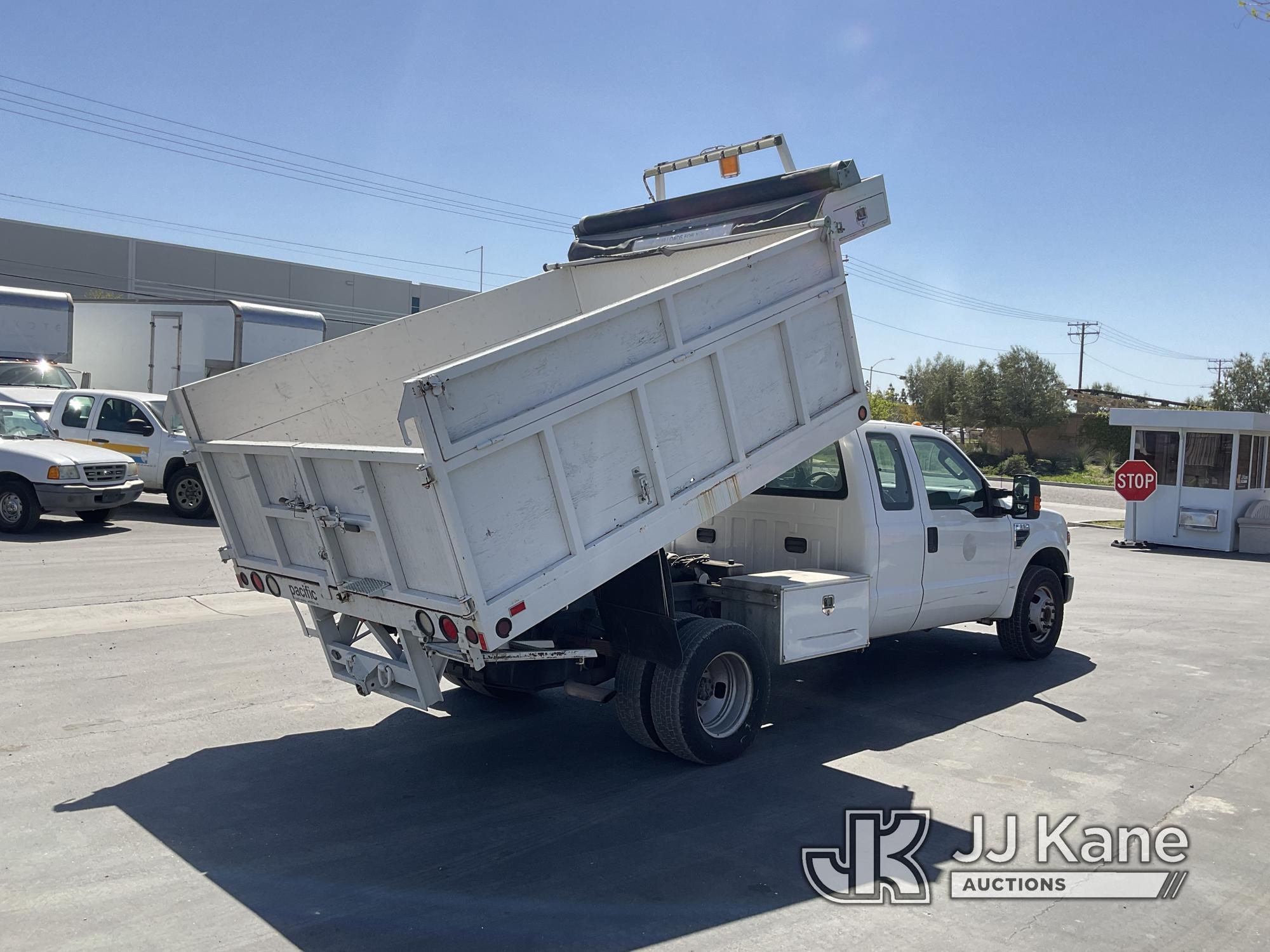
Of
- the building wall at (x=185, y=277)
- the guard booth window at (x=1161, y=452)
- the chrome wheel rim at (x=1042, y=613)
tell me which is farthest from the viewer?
the building wall at (x=185, y=277)

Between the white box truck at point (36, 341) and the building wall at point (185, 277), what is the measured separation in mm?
13047

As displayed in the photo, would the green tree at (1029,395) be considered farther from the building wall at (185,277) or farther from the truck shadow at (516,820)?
the truck shadow at (516,820)

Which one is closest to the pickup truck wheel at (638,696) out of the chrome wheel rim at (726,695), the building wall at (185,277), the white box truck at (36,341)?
the chrome wheel rim at (726,695)

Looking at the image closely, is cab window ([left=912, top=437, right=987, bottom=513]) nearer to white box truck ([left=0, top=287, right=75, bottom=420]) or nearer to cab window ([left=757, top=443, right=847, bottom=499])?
cab window ([left=757, top=443, right=847, bottom=499])

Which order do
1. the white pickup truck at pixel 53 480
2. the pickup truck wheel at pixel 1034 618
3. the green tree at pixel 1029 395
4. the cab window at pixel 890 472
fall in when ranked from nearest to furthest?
Answer: the cab window at pixel 890 472
the pickup truck wheel at pixel 1034 618
the white pickup truck at pixel 53 480
the green tree at pixel 1029 395

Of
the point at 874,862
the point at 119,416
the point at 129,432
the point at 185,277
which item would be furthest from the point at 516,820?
the point at 185,277

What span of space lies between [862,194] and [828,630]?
3.03 m

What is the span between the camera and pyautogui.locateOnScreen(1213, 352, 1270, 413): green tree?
58.4m

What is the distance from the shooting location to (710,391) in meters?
5.84

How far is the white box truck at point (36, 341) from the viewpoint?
1933 cm

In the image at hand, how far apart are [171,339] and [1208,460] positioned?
801 inches

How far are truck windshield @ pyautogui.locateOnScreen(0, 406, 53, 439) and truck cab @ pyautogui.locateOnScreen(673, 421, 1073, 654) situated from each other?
12124mm

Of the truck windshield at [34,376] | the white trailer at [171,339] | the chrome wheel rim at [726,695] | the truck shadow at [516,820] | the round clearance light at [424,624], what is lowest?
the truck shadow at [516,820]

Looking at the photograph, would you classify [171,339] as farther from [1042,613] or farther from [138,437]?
[1042,613]
